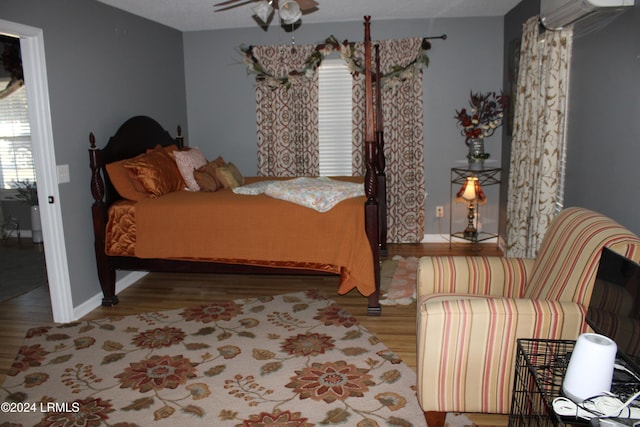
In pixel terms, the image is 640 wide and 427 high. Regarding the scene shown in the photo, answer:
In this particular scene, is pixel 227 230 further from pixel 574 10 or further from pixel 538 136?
pixel 574 10

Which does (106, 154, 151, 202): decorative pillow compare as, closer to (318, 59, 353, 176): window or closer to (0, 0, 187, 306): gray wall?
(0, 0, 187, 306): gray wall

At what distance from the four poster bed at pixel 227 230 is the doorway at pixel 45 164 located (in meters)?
0.31

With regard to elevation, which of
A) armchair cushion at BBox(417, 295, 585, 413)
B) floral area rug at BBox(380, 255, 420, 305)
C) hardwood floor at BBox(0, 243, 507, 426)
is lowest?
hardwood floor at BBox(0, 243, 507, 426)

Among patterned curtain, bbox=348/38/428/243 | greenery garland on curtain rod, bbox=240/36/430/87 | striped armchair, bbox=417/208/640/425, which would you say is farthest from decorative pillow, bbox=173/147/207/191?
striped armchair, bbox=417/208/640/425

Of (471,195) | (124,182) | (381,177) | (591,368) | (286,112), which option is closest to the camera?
(591,368)

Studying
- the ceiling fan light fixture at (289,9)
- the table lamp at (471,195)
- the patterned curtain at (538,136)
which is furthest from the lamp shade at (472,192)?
the ceiling fan light fixture at (289,9)

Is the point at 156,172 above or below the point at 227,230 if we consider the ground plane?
above

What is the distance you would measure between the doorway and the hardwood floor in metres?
0.27

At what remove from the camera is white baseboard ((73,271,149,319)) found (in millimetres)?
3893

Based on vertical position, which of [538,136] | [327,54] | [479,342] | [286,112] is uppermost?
[327,54]

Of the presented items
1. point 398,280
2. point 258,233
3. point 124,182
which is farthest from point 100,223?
point 398,280

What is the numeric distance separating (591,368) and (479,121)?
4102mm

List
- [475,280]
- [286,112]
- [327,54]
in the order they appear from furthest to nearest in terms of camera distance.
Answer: [286,112], [327,54], [475,280]

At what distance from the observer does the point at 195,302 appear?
13.5 feet
